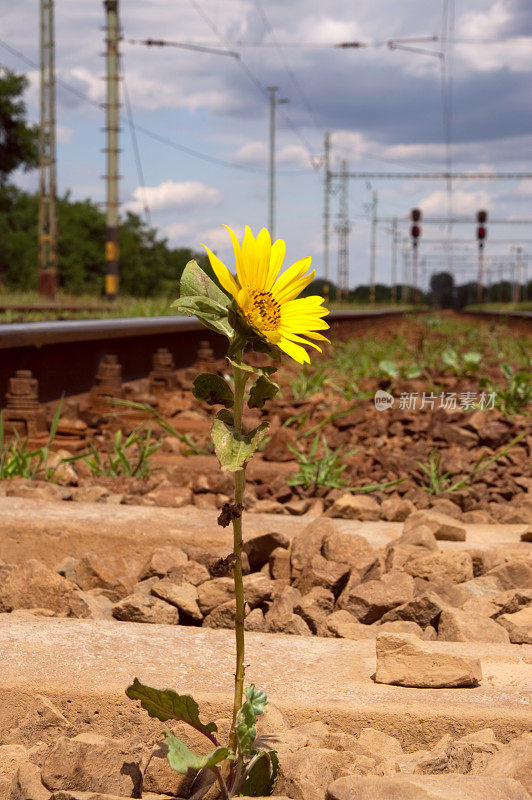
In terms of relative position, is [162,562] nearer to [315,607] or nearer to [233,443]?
[315,607]

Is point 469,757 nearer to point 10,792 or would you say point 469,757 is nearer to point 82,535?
point 10,792

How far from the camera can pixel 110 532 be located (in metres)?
3.31

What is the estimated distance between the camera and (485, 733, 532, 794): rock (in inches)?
68.2

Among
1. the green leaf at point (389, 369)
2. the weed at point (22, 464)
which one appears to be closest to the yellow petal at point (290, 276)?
the weed at point (22, 464)

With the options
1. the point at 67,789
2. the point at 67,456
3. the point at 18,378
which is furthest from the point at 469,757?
the point at 18,378

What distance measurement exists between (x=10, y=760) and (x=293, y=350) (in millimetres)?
1063

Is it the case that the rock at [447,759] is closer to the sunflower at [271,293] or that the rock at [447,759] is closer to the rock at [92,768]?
the rock at [92,768]

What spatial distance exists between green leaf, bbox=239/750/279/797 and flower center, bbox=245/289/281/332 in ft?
2.49

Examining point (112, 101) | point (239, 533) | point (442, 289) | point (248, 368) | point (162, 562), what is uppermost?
point (112, 101)

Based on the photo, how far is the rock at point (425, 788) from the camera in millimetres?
1585

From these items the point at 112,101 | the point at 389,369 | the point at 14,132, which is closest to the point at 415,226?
the point at 14,132

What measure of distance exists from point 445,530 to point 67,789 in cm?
200

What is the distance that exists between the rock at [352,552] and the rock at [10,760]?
135 centimetres

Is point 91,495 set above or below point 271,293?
below
